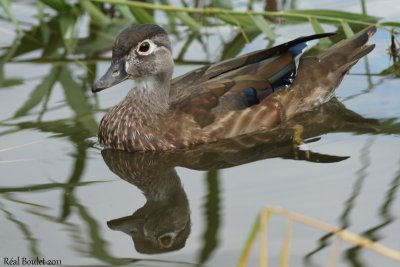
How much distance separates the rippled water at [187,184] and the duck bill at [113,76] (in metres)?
0.55

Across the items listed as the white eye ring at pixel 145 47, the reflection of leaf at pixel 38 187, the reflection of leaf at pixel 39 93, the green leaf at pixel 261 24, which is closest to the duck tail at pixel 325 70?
the green leaf at pixel 261 24

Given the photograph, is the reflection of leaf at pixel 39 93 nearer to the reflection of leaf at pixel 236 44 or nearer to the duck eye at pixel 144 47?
the duck eye at pixel 144 47

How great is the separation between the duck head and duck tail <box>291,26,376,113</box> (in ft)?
4.02

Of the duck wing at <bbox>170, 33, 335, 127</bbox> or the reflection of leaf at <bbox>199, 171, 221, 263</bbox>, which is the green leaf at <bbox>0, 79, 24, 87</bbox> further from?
the reflection of leaf at <bbox>199, 171, 221, 263</bbox>

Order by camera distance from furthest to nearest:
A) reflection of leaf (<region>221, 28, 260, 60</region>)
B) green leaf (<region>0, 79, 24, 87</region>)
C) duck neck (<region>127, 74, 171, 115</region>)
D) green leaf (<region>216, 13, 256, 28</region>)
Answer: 1. reflection of leaf (<region>221, 28, 260, 60</region>)
2. green leaf (<region>216, 13, 256, 28</region>)
3. green leaf (<region>0, 79, 24, 87</region>)
4. duck neck (<region>127, 74, 171, 115</region>)

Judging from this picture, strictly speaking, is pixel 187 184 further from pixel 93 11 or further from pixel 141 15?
pixel 93 11

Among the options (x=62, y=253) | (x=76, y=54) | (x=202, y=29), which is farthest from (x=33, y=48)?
(x=62, y=253)

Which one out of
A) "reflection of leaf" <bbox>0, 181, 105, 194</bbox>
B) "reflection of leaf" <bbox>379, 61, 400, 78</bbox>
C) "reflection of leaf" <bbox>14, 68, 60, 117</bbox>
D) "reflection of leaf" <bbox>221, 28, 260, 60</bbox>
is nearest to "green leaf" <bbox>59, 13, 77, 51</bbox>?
"reflection of leaf" <bbox>14, 68, 60, 117</bbox>

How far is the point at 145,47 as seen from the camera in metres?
9.09

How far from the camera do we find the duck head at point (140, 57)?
8.93 m

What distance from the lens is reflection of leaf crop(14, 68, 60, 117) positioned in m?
9.64

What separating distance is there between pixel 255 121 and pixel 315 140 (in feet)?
2.12

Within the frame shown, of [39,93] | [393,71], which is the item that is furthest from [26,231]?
[393,71]

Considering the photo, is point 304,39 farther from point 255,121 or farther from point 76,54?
point 76,54
